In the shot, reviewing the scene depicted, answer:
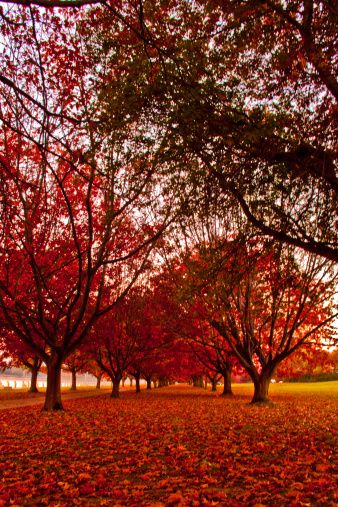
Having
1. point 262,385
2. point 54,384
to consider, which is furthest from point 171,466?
point 262,385

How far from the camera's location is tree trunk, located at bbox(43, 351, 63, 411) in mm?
17562

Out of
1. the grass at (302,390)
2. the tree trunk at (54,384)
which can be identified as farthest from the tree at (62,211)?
the grass at (302,390)

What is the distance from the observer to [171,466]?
6.43 m

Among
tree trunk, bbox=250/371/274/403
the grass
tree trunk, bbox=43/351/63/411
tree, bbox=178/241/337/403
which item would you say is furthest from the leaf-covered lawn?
the grass

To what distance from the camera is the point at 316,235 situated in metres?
10.2

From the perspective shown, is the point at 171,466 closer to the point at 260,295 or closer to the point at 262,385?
the point at 260,295

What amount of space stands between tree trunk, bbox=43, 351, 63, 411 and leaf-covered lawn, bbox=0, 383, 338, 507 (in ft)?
20.7

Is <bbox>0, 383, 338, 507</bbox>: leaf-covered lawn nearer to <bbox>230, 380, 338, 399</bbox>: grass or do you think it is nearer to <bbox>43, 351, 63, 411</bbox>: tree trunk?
<bbox>43, 351, 63, 411</bbox>: tree trunk

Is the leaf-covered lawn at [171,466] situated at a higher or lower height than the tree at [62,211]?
lower

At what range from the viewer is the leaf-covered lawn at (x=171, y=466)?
15.6 feet

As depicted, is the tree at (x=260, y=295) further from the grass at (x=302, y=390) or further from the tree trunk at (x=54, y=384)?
the grass at (x=302, y=390)

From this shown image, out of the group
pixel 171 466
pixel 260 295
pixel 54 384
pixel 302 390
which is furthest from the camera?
pixel 302 390

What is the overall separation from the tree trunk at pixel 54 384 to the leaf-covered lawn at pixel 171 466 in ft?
20.7

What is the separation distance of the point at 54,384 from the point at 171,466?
12705mm
